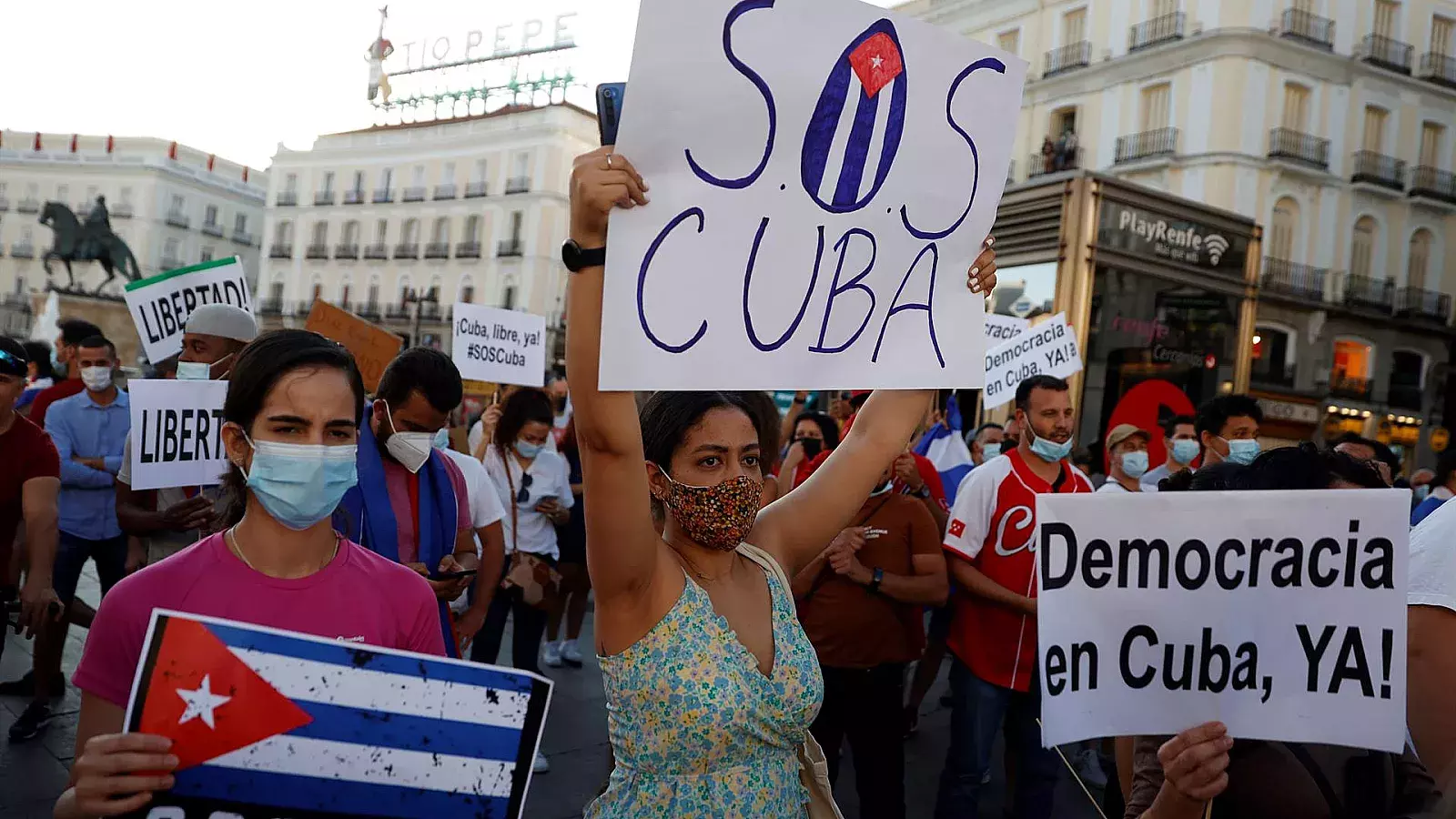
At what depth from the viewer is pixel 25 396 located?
816cm

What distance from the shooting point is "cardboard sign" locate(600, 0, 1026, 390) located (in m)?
1.70

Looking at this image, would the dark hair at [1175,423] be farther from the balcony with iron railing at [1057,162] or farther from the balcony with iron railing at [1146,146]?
the balcony with iron railing at [1057,162]

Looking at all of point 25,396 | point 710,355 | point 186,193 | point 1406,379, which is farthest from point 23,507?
point 186,193

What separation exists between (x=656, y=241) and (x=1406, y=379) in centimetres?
3437

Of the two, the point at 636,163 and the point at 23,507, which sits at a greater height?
the point at 636,163

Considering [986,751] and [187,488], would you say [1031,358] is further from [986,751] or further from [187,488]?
[187,488]

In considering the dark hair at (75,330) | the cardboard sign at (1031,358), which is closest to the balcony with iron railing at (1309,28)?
the cardboard sign at (1031,358)

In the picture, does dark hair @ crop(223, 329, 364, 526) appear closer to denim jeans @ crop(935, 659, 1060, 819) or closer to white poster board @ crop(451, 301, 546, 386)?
denim jeans @ crop(935, 659, 1060, 819)

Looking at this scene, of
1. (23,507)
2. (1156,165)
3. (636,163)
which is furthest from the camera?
(1156,165)

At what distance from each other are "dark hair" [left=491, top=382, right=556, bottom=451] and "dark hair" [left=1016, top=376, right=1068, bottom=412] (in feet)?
9.62

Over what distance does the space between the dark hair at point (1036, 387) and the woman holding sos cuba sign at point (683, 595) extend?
2378 millimetres

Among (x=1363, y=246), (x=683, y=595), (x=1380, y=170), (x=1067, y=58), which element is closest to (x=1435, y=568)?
(x=683, y=595)

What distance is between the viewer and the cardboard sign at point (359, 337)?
570cm

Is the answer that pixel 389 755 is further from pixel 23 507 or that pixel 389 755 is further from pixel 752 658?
pixel 23 507
